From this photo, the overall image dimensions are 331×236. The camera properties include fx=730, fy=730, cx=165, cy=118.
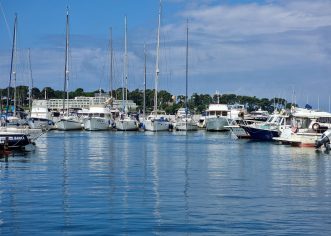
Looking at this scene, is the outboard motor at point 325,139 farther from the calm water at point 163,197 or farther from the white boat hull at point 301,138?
the calm water at point 163,197

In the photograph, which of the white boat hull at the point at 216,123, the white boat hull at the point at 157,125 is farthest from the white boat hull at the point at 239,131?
the white boat hull at the point at 157,125

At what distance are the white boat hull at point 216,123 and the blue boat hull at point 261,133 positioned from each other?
27188mm

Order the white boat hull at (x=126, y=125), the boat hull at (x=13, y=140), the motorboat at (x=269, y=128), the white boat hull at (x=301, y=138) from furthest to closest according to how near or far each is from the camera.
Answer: the white boat hull at (x=126, y=125)
the motorboat at (x=269, y=128)
the white boat hull at (x=301, y=138)
the boat hull at (x=13, y=140)

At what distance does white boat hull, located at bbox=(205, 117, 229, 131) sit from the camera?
4631 inches

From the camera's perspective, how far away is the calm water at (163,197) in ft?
76.4

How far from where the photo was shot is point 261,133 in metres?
87.4

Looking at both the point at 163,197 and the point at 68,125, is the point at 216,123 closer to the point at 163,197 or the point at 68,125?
the point at 68,125

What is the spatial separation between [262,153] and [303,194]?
31.4 meters

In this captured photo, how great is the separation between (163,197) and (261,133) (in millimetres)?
58565

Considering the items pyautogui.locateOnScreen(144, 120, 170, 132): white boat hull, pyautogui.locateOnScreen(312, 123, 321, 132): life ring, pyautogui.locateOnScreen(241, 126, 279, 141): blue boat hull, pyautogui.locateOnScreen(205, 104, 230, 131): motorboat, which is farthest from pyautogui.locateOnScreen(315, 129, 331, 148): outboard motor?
pyautogui.locateOnScreen(144, 120, 170, 132): white boat hull

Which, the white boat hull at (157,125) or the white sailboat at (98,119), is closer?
the white boat hull at (157,125)

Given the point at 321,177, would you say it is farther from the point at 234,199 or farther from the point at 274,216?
the point at 274,216

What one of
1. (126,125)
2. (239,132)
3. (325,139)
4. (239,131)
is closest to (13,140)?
(325,139)

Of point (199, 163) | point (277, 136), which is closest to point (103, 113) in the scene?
point (277, 136)
